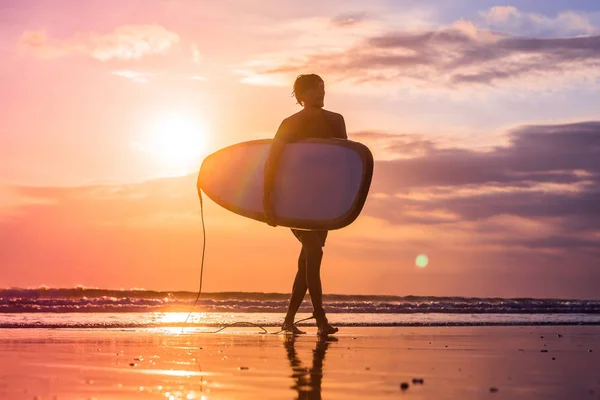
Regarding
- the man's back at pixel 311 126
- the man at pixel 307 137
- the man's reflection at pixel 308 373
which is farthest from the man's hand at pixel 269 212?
the man's reflection at pixel 308 373

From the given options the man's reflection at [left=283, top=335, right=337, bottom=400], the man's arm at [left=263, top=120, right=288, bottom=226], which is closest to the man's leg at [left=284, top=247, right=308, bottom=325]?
the man's arm at [left=263, top=120, right=288, bottom=226]

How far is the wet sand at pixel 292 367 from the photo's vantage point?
4.23 metres

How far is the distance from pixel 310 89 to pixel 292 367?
3.71 metres

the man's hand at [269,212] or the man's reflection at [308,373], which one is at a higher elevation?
the man's hand at [269,212]

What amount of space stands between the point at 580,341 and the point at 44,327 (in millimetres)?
6060

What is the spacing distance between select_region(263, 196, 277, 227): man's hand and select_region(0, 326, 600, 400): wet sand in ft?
3.91

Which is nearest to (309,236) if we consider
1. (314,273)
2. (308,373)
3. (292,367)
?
(314,273)

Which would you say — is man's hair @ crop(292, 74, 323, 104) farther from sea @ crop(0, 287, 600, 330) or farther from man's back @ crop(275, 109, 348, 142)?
sea @ crop(0, 287, 600, 330)

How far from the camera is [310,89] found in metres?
8.37

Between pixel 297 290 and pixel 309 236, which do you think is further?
pixel 297 290

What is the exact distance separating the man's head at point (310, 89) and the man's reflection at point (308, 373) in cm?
240

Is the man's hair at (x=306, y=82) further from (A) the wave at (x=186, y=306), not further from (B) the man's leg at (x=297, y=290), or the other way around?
(A) the wave at (x=186, y=306)

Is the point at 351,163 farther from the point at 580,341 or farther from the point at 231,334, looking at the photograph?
the point at 580,341

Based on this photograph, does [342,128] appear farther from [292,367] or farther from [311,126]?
[292,367]
